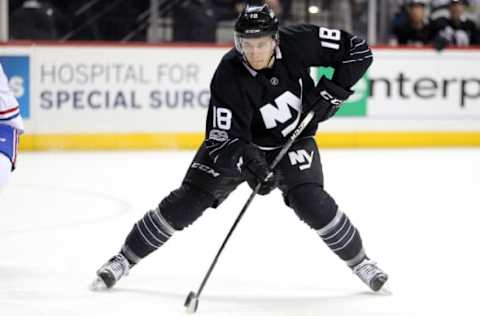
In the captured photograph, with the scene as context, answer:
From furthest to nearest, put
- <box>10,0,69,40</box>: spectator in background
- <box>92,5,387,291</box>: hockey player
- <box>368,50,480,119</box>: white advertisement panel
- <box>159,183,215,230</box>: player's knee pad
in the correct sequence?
<box>368,50,480,119</box>: white advertisement panel → <box>10,0,69,40</box>: spectator in background → <box>159,183,215,230</box>: player's knee pad → <box>92,5,387,291</box>: hockey player

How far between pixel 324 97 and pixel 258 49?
1.03 feet

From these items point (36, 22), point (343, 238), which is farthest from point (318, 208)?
point (36, 22)

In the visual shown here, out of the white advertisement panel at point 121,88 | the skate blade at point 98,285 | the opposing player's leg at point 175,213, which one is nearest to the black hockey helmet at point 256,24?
the opposing player's leg at point 175,213

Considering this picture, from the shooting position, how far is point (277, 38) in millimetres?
3297

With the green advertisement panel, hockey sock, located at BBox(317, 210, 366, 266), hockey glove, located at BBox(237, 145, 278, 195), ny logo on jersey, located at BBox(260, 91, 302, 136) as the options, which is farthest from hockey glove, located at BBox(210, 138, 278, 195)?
the green advertisement panel

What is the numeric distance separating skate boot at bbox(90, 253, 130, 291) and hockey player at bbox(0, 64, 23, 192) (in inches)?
17.9

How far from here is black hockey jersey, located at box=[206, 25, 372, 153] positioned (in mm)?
3307

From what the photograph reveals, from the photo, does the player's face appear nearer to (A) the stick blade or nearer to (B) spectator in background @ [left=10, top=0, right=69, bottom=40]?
(A) the stick blade

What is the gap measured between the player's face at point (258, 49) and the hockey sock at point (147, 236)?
0.63 m

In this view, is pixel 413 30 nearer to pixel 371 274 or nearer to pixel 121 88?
pixel 121 88

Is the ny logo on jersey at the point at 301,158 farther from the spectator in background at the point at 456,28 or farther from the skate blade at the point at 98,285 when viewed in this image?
the spectator in background at the point at 456,28

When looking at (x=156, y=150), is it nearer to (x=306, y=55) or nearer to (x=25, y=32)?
(x=25, y=32)

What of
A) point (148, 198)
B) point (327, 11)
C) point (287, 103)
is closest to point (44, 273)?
point (287, 103)

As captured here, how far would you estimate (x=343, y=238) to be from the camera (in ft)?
11.0
